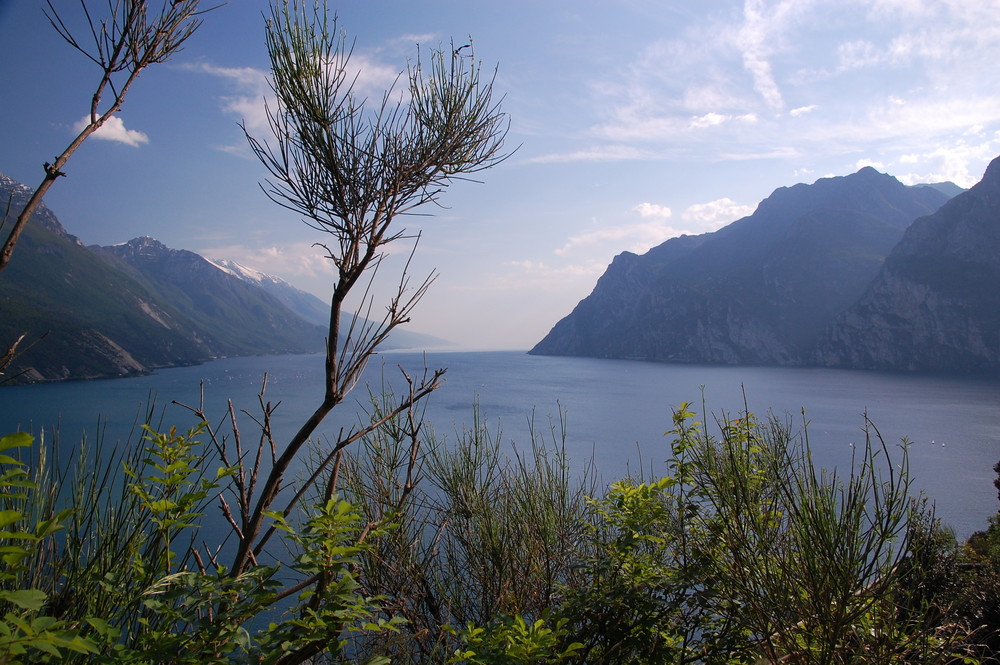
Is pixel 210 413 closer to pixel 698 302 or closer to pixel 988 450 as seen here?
pixel 988 450

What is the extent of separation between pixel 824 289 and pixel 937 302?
33.6 metres

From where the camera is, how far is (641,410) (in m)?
48.6

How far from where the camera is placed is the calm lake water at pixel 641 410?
28234 millimetres

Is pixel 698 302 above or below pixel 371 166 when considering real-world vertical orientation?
above

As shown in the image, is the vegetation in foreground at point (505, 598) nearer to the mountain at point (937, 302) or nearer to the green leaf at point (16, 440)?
the green leaf at point (16, 440)

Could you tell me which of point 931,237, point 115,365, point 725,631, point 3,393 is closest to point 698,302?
point 931,237

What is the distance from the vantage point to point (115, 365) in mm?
75688

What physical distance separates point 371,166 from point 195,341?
155 meters

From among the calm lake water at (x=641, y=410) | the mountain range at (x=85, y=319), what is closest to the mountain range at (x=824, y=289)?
the calm lake water at (x=641, y=410)

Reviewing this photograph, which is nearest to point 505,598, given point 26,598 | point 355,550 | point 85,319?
point 355,550

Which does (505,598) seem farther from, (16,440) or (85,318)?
(85,318)

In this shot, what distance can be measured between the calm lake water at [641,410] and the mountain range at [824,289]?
21713 mm

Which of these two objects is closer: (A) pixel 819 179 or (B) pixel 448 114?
(B) pixel 448 114

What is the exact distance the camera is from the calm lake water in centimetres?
2823
